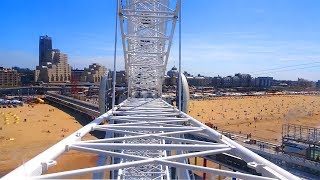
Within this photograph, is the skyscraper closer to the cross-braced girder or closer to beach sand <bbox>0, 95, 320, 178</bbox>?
beach sand <bbox>0, 95, 320, 178</bbox>

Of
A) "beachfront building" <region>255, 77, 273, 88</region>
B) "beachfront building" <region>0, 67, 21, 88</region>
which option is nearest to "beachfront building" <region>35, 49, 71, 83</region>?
"beachfront building" <region>0, 67, 21, 88</region>

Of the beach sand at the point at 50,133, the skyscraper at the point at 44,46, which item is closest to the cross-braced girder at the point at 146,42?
the beach sand at the point at 50,133

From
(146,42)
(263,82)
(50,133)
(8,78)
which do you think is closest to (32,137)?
(50,133)

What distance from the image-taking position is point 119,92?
18641 millimetres

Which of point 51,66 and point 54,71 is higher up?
point 51,66

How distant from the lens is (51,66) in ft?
399

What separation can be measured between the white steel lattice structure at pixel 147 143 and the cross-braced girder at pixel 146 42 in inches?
1.6

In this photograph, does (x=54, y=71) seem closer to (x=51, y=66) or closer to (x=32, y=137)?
(x=51, y=66)

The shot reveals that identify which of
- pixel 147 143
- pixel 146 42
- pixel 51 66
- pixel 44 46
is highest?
pixel 44 46

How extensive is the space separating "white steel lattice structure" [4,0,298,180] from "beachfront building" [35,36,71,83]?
4317 inches

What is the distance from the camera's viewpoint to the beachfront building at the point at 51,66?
119 m

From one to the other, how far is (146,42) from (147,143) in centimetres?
644

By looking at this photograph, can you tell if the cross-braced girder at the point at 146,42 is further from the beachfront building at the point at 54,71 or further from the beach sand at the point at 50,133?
the beachfront building at the point at 54,71

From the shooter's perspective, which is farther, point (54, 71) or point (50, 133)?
point (54, 71)
